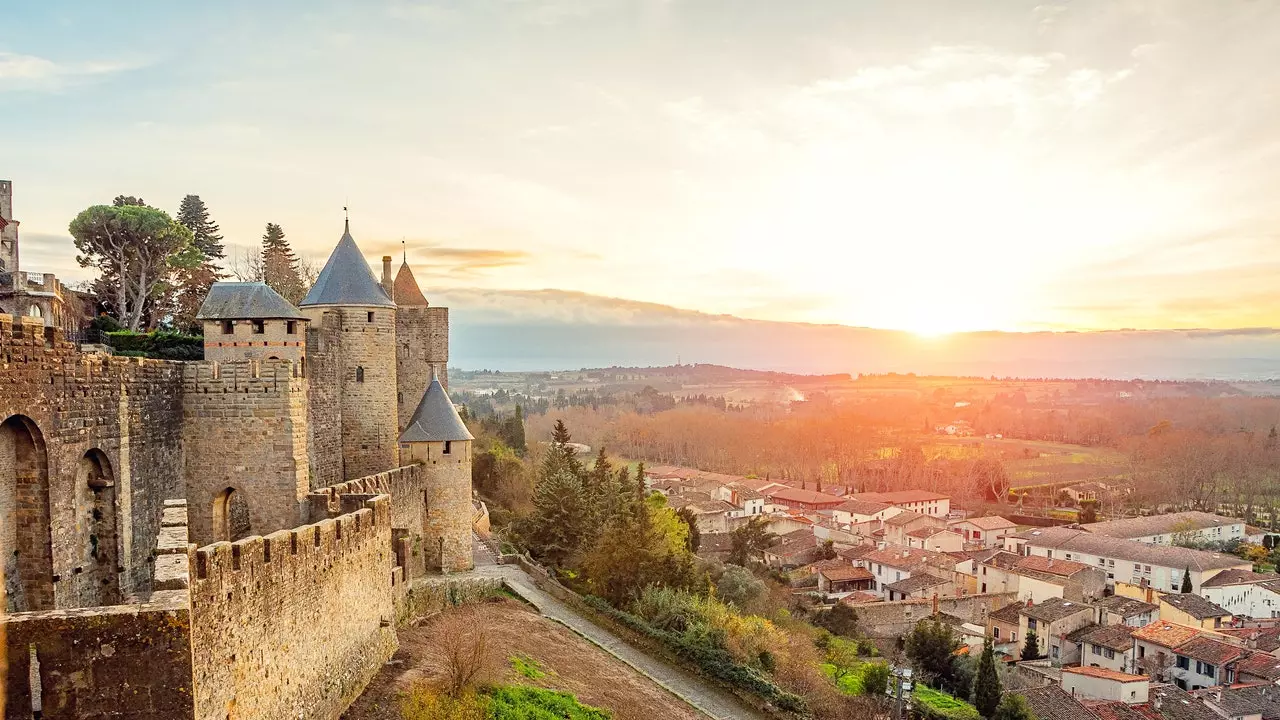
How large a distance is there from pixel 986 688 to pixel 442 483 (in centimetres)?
2391

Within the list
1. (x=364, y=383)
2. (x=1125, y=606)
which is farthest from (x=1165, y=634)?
(x=364, y=383)

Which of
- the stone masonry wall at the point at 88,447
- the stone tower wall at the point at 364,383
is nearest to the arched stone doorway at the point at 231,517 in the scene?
the stone masonry wall at the point at 88,447

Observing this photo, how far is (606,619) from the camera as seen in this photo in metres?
24.7

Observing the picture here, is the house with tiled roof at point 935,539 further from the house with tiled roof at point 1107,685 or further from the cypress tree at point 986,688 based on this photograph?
the cypress tree at point 986,688

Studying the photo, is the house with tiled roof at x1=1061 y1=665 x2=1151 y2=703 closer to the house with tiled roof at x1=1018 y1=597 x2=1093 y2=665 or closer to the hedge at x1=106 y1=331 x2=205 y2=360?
the house with tiled roof at x1=1018 y1=597 x2=1093 y2=665

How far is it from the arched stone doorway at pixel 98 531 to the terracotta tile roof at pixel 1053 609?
149 feet

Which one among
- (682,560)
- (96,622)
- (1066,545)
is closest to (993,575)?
(1066,545)

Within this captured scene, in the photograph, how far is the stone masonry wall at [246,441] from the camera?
12.9 meters

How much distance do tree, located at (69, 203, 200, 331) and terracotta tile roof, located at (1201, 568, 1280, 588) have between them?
60.2 metres

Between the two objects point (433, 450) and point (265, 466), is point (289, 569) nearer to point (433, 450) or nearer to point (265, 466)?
point (265, 466)

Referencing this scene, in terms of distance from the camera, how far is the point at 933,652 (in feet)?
123

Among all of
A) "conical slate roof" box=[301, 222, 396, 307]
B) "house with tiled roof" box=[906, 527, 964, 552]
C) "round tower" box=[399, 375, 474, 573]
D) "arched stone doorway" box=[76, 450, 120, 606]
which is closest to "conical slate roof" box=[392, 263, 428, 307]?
"conical slate roof" box=[301, 222, 396, 307]

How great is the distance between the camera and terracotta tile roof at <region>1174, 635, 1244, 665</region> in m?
39.3

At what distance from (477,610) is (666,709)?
511 cm
